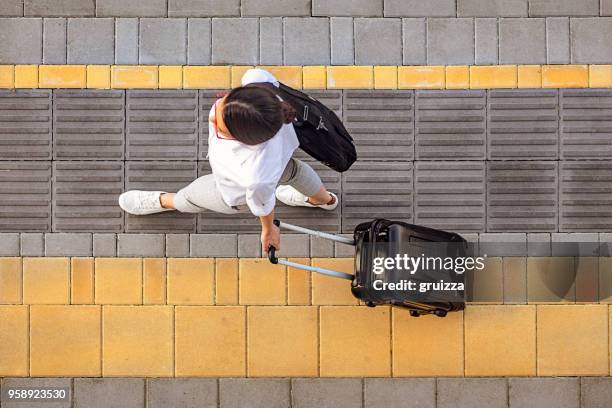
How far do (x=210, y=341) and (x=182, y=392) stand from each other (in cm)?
43

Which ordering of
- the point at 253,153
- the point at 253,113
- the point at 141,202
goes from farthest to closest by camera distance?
the point at 141,202 < the point at 253,153 < the point at 253,113

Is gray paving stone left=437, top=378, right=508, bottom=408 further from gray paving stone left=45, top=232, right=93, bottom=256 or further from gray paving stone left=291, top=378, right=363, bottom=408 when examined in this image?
gray paving stone left=45, top=232, right=93, bottom=256

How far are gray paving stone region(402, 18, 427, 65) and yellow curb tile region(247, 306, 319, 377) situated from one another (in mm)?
2011

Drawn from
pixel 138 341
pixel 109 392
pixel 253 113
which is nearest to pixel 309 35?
pixel 253 113

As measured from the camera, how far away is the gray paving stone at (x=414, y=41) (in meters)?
4.45

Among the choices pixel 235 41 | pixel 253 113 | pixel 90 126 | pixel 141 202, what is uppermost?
pixel 235 41

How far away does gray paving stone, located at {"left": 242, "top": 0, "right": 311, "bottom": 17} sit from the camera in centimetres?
445

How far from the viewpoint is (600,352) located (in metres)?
4.39

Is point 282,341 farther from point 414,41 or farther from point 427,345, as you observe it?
point 414,41

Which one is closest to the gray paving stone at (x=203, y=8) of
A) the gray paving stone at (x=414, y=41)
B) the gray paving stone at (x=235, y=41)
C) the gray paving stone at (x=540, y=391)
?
the gray paving stone at (x=235, y=41)

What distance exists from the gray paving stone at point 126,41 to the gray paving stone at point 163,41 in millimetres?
45

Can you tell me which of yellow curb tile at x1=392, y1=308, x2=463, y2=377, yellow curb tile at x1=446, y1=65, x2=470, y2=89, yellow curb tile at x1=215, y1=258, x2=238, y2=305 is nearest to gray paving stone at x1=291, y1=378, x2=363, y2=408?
yellow curb tile at x1=392, y1=308, x2=463, y2=377

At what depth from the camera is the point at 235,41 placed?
4445 millimetres

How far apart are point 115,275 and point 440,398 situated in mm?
2584
